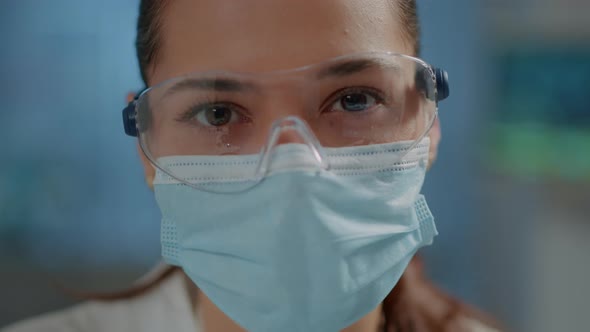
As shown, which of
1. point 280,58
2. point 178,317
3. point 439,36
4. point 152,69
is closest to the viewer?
point 280,58

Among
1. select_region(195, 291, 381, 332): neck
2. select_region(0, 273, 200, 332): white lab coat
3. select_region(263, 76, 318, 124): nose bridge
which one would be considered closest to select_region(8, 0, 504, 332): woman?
select_region(263, 76, 318, 124): nose bridge

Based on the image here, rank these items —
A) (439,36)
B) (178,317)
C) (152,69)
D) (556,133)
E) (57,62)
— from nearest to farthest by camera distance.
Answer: (152,69) → (178,317) → (57,62) → (439,36) → (556,133)

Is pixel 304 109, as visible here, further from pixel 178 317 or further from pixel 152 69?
pixel 178 317

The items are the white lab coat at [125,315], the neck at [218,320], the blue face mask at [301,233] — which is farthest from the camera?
the white lab coat at [125,315]

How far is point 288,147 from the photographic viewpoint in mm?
796

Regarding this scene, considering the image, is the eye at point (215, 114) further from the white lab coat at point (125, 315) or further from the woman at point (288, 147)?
the white lab coat at point (125, 315)

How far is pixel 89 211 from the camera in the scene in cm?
130

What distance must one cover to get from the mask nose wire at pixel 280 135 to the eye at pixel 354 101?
0.20 feet

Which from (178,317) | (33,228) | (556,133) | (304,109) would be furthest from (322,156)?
(556,133)

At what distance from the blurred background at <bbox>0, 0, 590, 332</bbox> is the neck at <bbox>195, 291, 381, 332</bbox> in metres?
0.16

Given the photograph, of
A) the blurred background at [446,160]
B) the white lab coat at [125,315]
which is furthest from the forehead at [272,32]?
the white lab coat at [125,315]

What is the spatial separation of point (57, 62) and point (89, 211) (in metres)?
0.29

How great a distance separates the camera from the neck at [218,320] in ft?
3.29

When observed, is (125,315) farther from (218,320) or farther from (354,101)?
(354,101)
